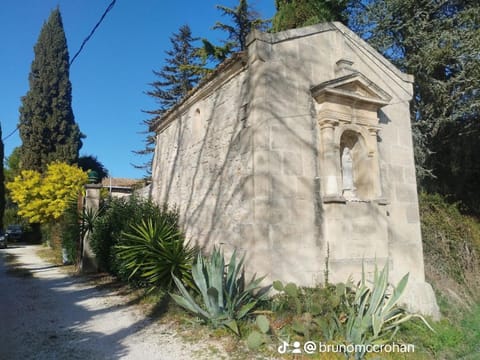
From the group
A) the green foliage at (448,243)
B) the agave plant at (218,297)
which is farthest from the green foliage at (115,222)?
the green foliage at (448,243)

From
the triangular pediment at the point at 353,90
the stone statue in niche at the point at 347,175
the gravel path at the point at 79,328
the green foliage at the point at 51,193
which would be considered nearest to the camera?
the gravel path at the point at 79,328

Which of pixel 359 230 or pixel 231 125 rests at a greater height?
pixel 231 125

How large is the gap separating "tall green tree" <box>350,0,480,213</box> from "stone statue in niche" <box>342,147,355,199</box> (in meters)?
4.62

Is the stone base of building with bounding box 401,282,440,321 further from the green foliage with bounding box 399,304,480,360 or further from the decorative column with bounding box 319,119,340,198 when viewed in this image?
the decorative column with bounding box 319,119,340,198

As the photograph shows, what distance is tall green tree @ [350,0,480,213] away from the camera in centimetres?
919

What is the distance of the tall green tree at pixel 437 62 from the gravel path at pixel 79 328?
8.86m

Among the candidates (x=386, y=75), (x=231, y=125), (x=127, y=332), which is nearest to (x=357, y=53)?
(x=386, y=75)

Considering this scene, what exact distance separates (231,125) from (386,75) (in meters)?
4.02

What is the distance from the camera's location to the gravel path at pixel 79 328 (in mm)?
3793

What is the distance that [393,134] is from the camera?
23.5 feet

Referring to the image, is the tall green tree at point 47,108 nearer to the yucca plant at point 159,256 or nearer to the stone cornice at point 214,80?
the stone cornice at point 214,80

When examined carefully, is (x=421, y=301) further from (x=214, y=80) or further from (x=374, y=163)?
(x=214, y=80)

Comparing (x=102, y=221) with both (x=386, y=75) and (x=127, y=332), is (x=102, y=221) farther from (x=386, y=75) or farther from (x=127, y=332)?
(x=386, y=75)

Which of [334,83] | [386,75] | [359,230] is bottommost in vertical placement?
[359,230]
